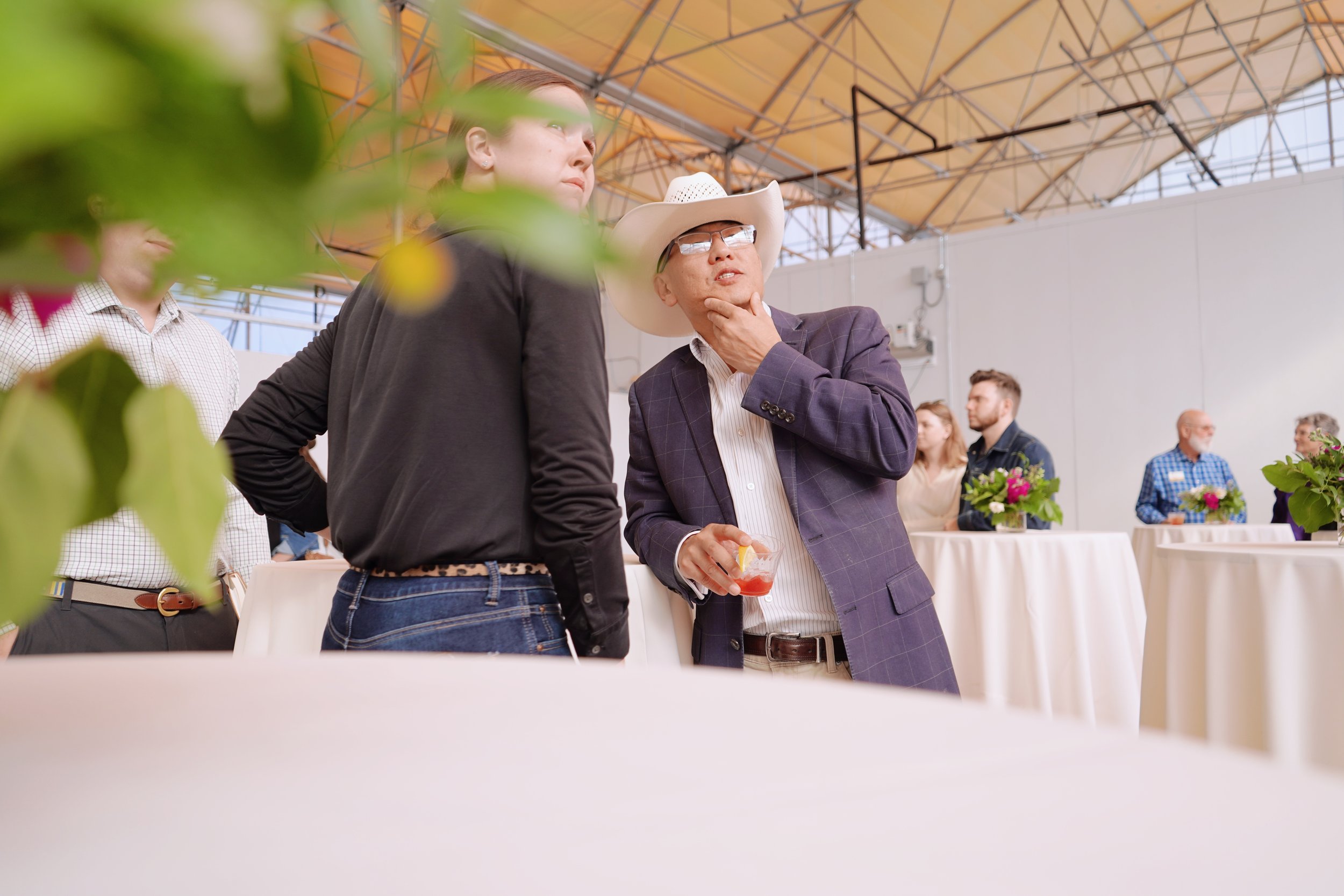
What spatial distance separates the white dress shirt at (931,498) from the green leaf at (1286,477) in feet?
10.0

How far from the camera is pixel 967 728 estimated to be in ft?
1.63

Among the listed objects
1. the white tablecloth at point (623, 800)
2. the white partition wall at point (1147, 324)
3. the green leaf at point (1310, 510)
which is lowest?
the white tablecloth at point (623, 800)

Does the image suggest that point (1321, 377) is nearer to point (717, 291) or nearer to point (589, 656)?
point (717, 291)

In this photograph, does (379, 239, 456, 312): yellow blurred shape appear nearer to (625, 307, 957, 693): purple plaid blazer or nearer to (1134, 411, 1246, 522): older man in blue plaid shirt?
(625, 307, 957, 693): purple plaid blazer

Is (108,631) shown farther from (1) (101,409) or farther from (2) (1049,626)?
(2) (1049,626)

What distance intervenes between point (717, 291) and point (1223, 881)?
1.74 metres

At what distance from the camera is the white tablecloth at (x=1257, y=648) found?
74.0 inches

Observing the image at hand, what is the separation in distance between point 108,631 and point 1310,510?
9.05 ft

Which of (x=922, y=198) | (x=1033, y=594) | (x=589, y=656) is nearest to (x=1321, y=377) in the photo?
(x=1033, y=594)

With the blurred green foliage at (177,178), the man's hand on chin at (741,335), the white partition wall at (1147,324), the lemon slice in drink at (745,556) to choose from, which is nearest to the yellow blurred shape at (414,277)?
the blurred green foliage at (177,178)

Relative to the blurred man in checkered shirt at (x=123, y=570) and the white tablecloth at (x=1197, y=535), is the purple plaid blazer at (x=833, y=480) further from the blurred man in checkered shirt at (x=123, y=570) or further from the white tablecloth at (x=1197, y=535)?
the white tablecloth at (x=1197, y=535)

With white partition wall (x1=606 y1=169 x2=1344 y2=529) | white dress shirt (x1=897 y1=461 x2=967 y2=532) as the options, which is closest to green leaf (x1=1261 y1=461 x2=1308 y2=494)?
white dress shirt (x1=897 y1=461 x2=967 y2=532)

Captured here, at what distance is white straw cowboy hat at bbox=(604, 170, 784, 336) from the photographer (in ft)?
6.73

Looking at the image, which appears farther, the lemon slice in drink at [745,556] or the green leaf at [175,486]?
the lemon slice in drink at [745,556]
